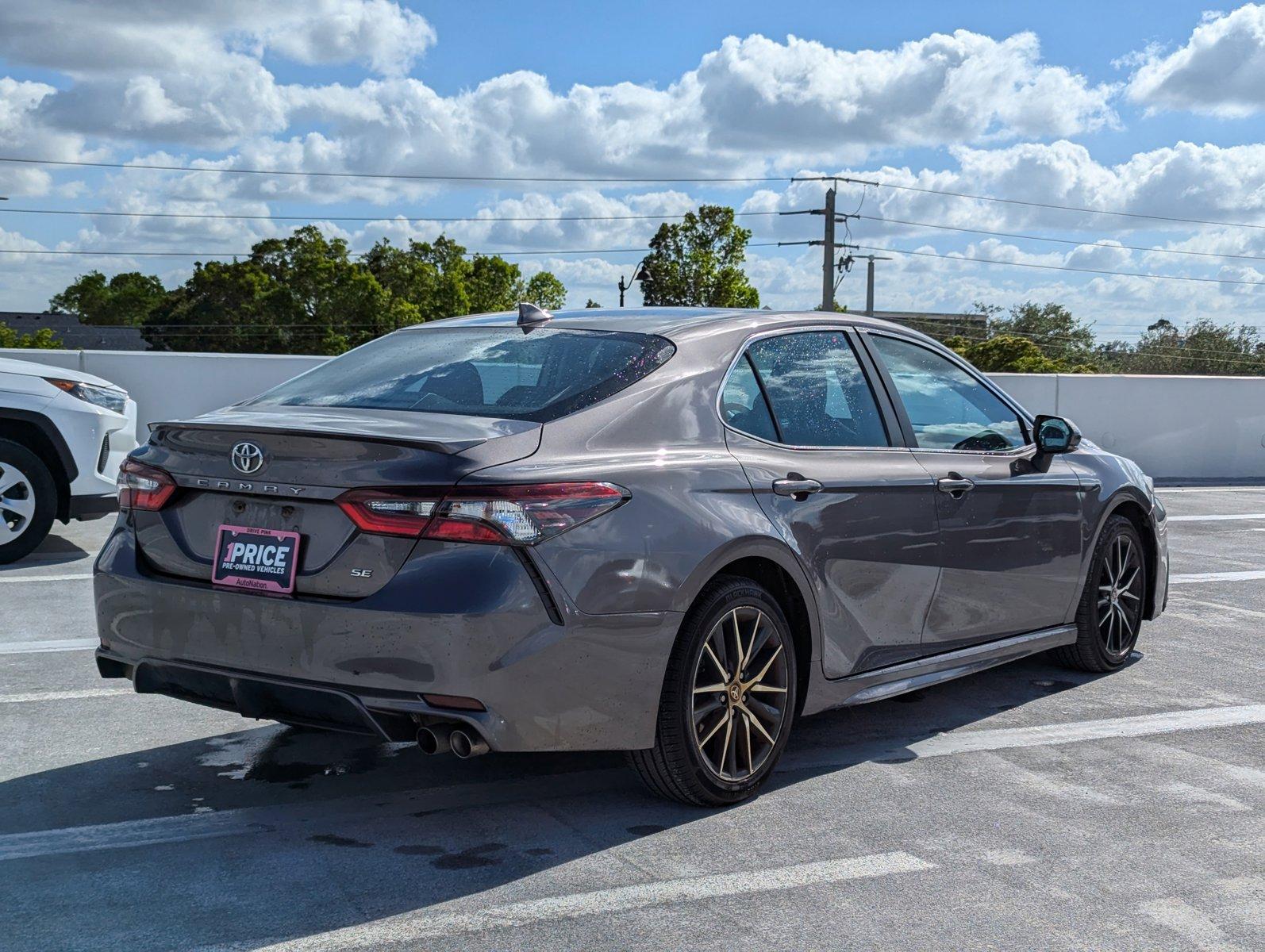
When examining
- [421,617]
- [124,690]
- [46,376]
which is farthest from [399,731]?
[46,376]

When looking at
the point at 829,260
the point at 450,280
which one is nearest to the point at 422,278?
the point at 450,280

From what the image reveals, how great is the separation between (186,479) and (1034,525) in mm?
3344

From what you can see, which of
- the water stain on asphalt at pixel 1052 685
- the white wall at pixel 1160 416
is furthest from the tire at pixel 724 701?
the white wall at pixel 1160 416

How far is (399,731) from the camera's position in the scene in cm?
378

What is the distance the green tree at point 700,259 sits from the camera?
81.2 meters

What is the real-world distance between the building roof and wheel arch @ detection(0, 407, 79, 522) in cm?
11076

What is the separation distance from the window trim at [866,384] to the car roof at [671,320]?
0.03 m

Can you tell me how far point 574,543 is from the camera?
3.81 metres

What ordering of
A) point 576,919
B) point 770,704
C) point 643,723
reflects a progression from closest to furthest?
point 576,919 → point 643,723 → point 770,704

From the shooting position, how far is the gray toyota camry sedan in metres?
3.76

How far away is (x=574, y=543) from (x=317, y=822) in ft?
3.88

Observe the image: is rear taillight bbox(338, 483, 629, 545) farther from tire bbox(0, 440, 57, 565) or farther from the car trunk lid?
tire bbox(0, 440, 57, 565)

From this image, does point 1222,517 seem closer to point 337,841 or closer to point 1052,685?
point 1052,685

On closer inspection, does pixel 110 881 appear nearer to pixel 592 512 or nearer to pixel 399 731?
pixel 399 731
